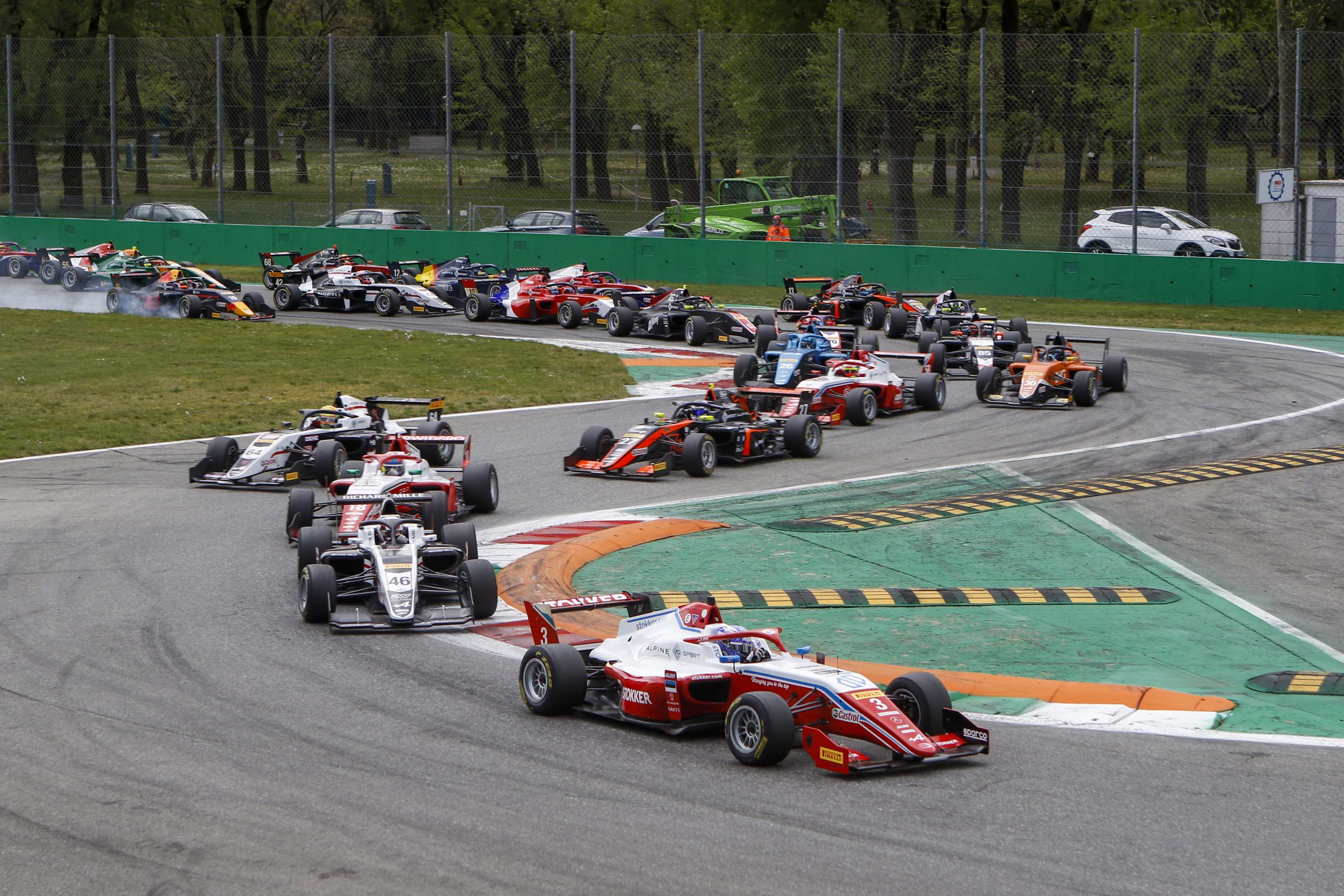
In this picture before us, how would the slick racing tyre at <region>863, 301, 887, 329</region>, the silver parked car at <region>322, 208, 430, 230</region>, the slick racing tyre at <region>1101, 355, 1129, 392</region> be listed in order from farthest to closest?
the silver parked car at <region>322, 208, 430, 230</region>, the slick racing tyre at <region>863, 301, 887, 329</region>, the slick racing tyre at <region>1101, 355, 1129, 392</region>

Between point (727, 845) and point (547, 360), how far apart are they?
67.8 feet

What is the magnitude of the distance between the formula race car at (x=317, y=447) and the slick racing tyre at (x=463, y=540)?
12.7ft

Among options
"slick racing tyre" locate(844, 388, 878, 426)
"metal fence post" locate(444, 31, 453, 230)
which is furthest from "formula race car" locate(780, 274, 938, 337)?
"metal fence post" locate(444, 31, 453, 230)

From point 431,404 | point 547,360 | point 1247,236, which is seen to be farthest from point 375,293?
point 1247,236

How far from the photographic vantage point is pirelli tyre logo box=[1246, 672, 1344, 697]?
9.75 m

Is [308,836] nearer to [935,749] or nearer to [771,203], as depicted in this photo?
[935,749]

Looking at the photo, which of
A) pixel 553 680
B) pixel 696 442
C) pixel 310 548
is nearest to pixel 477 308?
pixel 696 442

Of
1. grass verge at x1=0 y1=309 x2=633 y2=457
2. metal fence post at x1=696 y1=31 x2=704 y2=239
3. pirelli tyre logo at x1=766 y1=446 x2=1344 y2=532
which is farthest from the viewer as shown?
metal fence post at x1=696 y1=31 x2=704 y2=239

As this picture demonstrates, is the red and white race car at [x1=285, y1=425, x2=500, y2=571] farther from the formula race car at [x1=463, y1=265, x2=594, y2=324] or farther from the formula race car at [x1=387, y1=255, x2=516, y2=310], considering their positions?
the formula race car at [x1=387, y1=255, x2=516, y2=310]

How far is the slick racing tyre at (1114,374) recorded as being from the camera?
23094 millimetres

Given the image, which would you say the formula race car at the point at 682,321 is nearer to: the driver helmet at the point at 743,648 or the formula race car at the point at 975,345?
the formula race car at the point at 975,345

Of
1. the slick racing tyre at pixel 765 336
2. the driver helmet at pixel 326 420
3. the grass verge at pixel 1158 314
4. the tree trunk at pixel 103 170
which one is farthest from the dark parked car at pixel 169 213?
the driver helmet at pixel 326 420

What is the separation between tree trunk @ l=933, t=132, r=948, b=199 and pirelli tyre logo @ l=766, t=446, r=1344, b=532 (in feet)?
59.3

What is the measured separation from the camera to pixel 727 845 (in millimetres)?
7031
